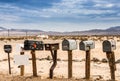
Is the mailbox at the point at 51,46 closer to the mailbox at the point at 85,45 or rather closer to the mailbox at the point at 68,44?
the mailbox at the point at 68,44

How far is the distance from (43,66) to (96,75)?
5.07m

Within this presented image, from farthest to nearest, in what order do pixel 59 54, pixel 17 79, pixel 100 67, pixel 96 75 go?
pixel 59 54
pixel 100 67
pixel 96 75
pixel 17 79

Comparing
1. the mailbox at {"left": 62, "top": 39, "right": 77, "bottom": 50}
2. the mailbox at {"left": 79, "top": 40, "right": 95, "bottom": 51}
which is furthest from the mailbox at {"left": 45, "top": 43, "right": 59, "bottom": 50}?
the mailbox at {"left": 79, "top": 40, "right": 95, "bottom": 51}

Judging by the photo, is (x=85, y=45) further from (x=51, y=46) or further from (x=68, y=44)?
(x=51, y=46)

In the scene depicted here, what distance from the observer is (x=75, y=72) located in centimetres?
1895

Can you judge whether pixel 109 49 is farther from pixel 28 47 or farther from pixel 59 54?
pixel 59 54

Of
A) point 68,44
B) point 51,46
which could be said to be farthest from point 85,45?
point 51,46

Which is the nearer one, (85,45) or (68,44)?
(85,45)

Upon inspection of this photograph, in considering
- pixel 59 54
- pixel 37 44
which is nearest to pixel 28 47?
pixel 37 44

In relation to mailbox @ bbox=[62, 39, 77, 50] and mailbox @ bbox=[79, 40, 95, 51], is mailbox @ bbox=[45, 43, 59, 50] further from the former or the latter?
mailbox @ bbox=[79, 40, 95, 51]

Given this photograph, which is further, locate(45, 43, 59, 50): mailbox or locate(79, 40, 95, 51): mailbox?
locate(45, 43, 59, 50): mailbox

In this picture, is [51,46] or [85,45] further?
[51,46]

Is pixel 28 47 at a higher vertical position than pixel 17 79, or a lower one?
higher

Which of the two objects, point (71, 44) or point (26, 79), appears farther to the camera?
point (71, 44)
